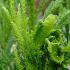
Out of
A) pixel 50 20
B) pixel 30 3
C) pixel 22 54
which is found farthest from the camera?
pixel 30 3

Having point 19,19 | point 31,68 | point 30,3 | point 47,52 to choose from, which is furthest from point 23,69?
point 30,3

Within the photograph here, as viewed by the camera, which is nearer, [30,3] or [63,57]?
[63,57]

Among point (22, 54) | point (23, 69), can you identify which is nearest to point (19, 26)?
point (22, 54)

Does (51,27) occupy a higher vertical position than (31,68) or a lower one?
higher

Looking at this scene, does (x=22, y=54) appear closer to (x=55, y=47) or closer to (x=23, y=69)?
(x=23, y=69)

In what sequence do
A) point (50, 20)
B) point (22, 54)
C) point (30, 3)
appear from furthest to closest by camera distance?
1. point (30, 3)
2. point (22, 54)
3. point (50, 20)

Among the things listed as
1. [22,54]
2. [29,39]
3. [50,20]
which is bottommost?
[22,54]

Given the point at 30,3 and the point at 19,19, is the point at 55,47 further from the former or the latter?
the point at 30,3

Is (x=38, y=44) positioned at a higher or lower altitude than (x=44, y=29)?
lower

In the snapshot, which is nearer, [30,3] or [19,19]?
[19,19]
